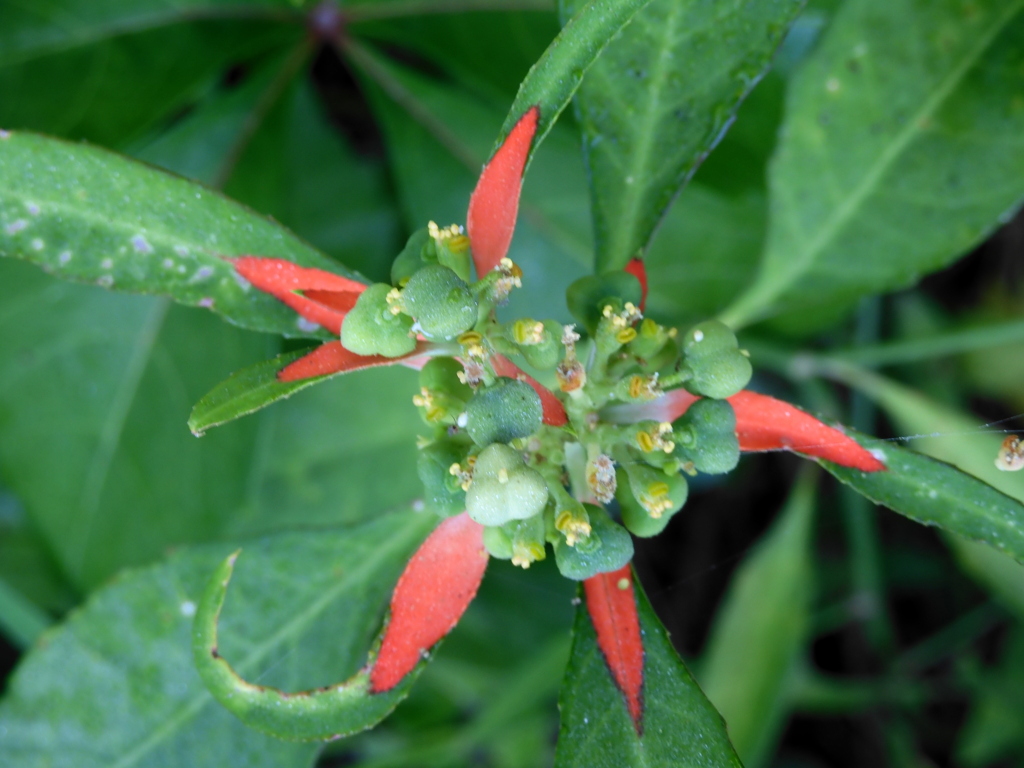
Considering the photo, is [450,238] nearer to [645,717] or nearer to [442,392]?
[442,392]

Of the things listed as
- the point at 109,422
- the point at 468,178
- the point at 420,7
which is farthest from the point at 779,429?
the point at 109,422

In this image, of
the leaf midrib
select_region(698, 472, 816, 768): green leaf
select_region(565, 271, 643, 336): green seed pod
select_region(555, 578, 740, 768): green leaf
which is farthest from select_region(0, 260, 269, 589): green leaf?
select_region(698, 472, 816, 768): green leaf

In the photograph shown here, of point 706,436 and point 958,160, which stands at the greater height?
point 958,160

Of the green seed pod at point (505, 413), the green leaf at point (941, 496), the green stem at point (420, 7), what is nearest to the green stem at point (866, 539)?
the green stem at point (420, 7)

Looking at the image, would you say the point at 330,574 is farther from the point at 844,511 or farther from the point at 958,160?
the point at 844,511

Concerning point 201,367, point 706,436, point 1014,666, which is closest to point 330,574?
point 706,436
